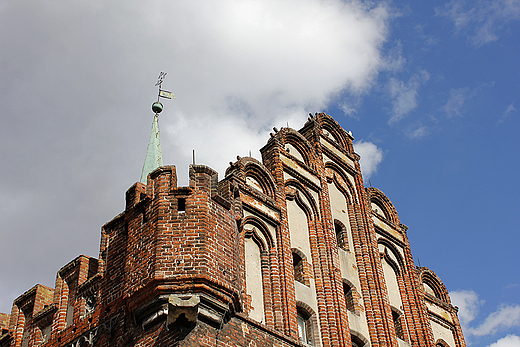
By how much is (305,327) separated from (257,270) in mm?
2006

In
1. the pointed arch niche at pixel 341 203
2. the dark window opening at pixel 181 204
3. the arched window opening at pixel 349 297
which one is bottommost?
the dark window opening at pixel 181 204

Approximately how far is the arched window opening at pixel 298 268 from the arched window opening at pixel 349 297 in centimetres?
185

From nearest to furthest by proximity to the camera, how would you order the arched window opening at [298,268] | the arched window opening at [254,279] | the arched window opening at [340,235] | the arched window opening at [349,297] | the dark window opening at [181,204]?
1. the dark window opening at [181,204]
2. the arched window opening at [254,279]
3. the arched window opening at [298,268]
4. the arched window opening at [349,297]
5. the arched window opening at [340,235]

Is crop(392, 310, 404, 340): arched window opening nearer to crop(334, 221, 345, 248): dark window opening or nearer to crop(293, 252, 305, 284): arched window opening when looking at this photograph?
crop(334, 221, 345, 248): dark window opening

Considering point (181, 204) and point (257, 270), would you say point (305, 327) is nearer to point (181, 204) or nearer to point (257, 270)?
point (257, 270)

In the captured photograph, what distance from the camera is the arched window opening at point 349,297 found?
18.0 meters

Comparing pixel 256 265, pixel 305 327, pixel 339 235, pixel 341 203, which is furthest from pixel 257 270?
pixel 341 203

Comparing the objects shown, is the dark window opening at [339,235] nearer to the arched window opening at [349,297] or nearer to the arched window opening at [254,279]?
the arched window opening at [349,297]

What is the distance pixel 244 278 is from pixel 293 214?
3.70 metres

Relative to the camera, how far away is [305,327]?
1622 centimetres

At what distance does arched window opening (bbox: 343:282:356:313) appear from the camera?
18.0m

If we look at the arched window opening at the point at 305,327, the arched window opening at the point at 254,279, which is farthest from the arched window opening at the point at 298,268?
the arched window opening at the point at 254,279

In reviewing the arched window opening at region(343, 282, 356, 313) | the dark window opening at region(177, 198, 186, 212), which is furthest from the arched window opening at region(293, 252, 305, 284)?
the dark window opening at region(177, 198, 186, 212)

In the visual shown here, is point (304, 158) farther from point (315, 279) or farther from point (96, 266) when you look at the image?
point (96, 266)
